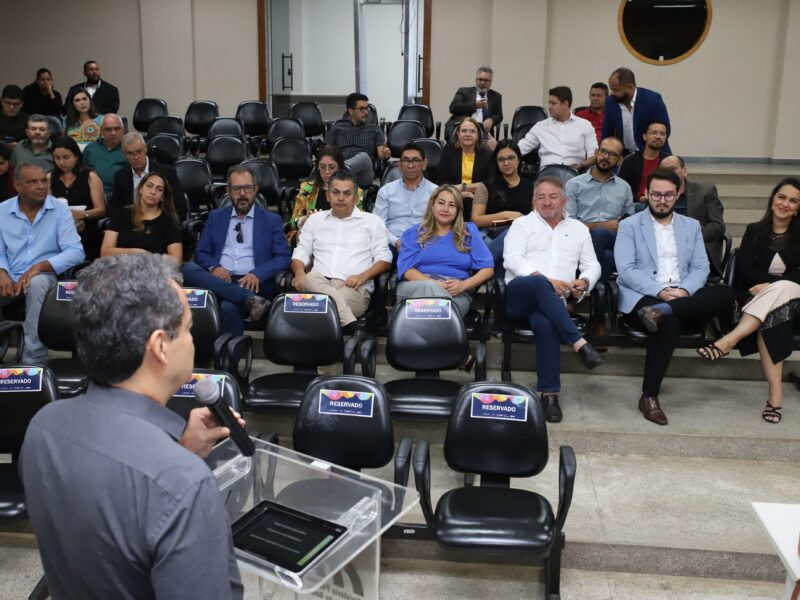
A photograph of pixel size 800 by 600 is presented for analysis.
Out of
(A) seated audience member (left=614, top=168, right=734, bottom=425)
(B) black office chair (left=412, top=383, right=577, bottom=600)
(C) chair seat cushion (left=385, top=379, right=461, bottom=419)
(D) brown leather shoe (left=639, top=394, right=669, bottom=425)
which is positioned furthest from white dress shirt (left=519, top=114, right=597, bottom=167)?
(B) black office chair (left=412, top=383, right=577, bottom=600)

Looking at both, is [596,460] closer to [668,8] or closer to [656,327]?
[656,327]

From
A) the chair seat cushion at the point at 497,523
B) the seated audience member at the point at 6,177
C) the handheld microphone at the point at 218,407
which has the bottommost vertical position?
the chair seat cushion at the point at 497,523

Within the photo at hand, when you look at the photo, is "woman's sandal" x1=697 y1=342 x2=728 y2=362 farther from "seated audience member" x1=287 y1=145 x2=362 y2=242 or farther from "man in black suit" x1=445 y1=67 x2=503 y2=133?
"man in black suit" x1=445 y1=67 x2=503 y2=133

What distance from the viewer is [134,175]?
5715 millimetres

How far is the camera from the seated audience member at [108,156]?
620 cm

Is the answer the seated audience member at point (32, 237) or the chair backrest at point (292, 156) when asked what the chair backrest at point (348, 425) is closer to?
the seated audience member at point (32, 237)

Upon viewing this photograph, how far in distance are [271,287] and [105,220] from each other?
4.56 feet

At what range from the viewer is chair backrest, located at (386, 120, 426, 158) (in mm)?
7457

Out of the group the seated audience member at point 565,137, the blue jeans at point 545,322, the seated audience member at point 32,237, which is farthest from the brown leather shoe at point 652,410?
the seated audience member at point 32,237

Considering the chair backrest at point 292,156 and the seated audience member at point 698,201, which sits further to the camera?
the chair backrest at point 292,156

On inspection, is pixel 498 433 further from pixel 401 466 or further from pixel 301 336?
pixel 301 336

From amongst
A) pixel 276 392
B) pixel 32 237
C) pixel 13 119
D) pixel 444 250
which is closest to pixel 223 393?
pixel 276 392

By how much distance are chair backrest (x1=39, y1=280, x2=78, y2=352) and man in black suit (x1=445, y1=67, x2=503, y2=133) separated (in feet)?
14.1

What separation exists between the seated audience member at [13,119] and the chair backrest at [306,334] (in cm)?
459
